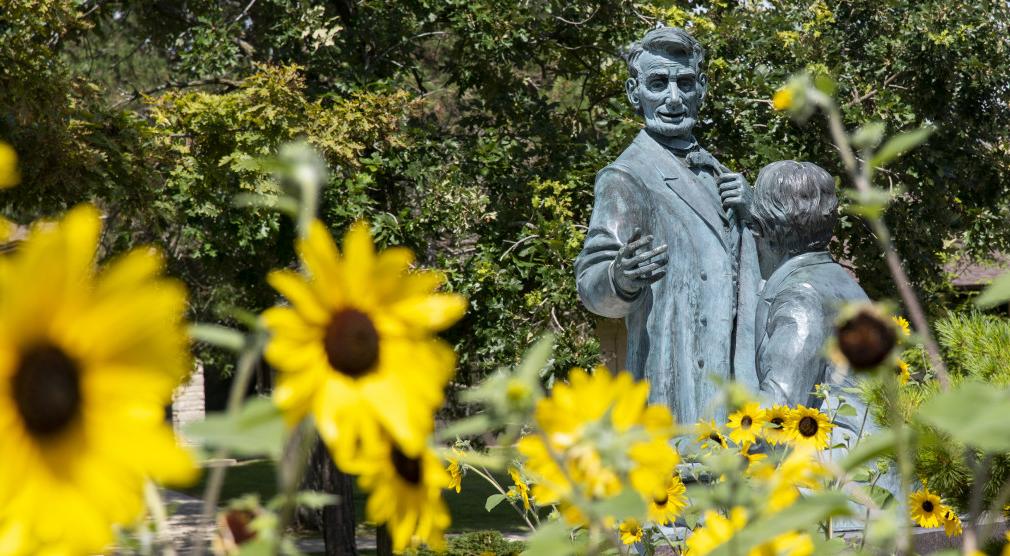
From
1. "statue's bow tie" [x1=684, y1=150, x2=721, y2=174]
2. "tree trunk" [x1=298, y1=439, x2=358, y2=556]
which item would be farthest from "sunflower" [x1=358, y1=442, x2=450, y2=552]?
"tree trunk" [x1=298, y1=439, x2=358, y2=556]

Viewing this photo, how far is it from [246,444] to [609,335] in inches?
633

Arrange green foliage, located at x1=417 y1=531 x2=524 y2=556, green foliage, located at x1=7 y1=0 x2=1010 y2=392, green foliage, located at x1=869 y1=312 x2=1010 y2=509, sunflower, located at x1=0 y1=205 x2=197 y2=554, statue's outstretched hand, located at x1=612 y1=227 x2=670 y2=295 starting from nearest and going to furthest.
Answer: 1. sunflower, located at x1=0 y1=205 x2=197 y2=554
2. green foliage, located at x1=869 y1=312 x2=1010 y2=509
3. statue's outstretched hand, located at x1=612 y1=227 x2=670 y2=295
4. green foliage, located at x1=7 y1=0 x2=1010 y2=392
5. green foliage, located at x1=417 y1=531 x2=524 y2=556

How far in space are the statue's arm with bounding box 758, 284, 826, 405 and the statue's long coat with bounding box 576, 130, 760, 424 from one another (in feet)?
0.57

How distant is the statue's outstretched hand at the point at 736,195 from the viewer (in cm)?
403

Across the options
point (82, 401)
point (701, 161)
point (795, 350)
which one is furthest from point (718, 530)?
point (701, 161)

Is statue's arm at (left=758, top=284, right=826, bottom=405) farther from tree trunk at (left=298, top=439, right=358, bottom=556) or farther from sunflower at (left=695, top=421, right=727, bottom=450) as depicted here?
tree trunk at (left=298, top=439, right=358, bottom=556)

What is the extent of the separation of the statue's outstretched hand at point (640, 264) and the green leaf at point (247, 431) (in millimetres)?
2774

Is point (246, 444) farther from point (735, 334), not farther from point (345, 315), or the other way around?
point (735, 334)

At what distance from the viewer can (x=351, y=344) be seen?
841mm

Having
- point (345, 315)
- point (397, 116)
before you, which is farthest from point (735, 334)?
point (397, 116)

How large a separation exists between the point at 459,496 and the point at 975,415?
1789 cm

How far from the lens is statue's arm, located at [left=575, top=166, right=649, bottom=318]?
3.76 meters

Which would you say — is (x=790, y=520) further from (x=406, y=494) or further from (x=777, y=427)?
(x=777, y=427)

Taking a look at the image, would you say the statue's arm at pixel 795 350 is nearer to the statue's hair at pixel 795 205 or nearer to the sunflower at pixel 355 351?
the statue's hair at pixel 795 205
